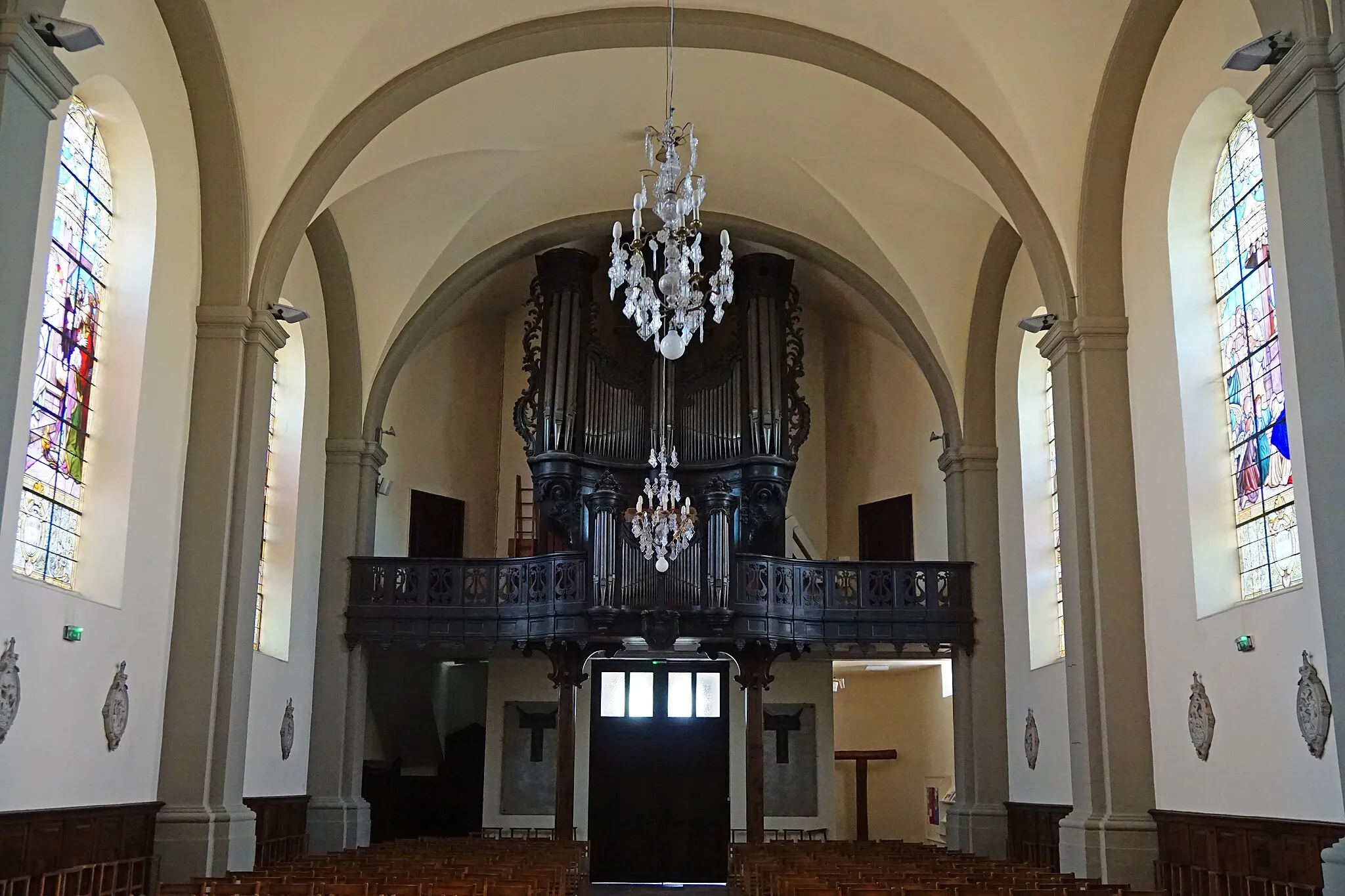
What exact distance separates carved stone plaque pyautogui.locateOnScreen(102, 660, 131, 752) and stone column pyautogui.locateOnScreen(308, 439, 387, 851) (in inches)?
233

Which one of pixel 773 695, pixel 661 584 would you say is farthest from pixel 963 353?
pixel 773 695

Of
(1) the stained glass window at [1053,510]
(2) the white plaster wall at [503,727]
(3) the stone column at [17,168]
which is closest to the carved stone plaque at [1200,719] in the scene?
(1) the stained glass window at [1053,510]

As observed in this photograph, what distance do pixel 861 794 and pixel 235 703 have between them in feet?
48.5

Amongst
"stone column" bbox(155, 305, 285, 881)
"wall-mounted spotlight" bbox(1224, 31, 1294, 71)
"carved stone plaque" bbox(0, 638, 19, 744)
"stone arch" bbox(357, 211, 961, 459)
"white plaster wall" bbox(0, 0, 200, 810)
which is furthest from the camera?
"stone arch" bbox(357, 211, 961, 459)

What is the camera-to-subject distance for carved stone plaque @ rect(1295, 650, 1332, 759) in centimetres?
897

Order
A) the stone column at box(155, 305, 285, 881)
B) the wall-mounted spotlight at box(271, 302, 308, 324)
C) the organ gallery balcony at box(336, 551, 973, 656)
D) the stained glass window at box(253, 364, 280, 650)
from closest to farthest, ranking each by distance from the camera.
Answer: the stone column at box(155, 305, 285, 881) → the wall-mounted spotlight at box(271, 302, 308, 324) → the stained glass window at box(253, 364, 280, 650) → the organ gallery balcony at box(336, 551, 973, 656)

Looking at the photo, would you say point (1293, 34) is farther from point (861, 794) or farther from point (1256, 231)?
point (861, 794)

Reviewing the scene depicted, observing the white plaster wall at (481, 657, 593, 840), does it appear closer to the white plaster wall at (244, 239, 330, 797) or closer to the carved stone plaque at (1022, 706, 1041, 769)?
the white plaster wall at (244, 239, 330, 797)

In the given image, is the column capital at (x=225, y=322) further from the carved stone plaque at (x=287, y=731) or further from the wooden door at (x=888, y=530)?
the wooden door at (x=888, y=530)

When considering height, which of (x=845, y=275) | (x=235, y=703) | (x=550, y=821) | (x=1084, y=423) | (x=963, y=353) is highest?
(x=845, y=275)

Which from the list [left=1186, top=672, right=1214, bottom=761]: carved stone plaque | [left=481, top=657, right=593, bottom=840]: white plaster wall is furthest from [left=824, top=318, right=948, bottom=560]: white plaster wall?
[left=1186, top=672, right=1214, bottom=761]: carved stone plaque

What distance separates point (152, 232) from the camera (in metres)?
11.6

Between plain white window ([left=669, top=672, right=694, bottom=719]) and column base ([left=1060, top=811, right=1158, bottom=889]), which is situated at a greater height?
plain white window ([left=669, top=672, right=694, bottom=719])

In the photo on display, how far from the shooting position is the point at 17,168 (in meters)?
7.92
